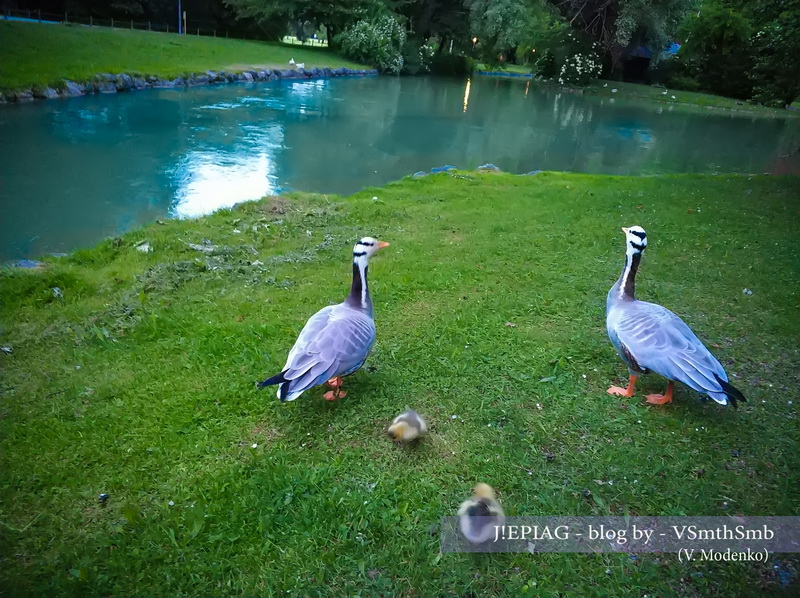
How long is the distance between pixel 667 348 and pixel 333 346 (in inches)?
98.4

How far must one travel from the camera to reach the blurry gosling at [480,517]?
3.07 metres

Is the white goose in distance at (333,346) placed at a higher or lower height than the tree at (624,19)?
lower

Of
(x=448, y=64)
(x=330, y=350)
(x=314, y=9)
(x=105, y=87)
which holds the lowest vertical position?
(x=330, y=350)

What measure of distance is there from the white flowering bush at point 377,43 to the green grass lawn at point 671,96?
13.3 m

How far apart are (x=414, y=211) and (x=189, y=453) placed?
6.58 m

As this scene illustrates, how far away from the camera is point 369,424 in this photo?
13.3 feet

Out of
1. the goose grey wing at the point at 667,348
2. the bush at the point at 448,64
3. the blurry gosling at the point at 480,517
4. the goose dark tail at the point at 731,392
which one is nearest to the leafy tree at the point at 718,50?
the bush at the point at 448,64

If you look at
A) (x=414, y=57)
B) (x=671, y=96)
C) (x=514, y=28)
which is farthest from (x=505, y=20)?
(x=671, y=96)

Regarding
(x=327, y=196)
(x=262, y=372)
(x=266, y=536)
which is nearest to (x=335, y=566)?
(x=266, y=536)

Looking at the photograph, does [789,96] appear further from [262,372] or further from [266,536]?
[266,536]

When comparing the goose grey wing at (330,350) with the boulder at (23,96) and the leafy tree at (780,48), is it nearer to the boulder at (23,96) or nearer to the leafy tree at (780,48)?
the leafy tree at (780,48)

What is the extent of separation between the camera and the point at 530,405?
172 inches

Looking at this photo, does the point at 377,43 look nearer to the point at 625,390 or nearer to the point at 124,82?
the point at 124,82

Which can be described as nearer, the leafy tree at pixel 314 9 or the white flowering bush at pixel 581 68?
the leafy tree at pixel 314 9
